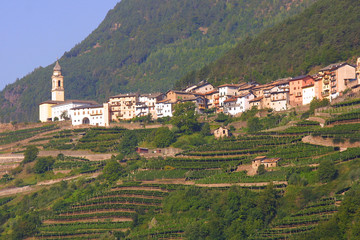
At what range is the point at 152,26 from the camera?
175 metres

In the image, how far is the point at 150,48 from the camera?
543 feet

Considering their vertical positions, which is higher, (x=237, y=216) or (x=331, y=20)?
(x=331, y=20)

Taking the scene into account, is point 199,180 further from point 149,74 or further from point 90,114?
point 149,74

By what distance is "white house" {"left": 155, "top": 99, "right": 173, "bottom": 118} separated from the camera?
9169cm

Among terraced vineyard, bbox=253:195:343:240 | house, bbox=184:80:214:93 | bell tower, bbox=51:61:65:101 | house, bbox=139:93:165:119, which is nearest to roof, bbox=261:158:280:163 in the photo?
terraced vineyard, bbox=253:195:343:240

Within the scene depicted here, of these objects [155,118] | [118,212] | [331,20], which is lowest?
[118,212]

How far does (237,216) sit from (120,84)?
337 ft

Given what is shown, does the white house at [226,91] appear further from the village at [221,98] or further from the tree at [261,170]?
the tree at [261,170]

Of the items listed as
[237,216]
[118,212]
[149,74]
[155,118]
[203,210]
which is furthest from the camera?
[149,74]

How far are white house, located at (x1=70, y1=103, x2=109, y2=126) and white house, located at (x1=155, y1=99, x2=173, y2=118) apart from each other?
644 cm

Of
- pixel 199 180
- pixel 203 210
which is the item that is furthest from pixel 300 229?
pixel 199 180

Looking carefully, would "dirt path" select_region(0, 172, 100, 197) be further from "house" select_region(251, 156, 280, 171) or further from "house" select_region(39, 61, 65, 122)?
"house" select_region(39, 61, 65, 122)

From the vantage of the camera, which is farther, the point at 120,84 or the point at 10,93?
the point at 10,93

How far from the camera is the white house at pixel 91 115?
308 ft
